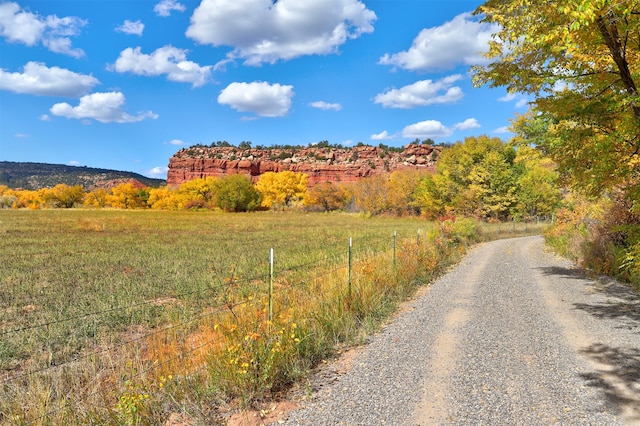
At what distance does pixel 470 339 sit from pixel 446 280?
6786mm

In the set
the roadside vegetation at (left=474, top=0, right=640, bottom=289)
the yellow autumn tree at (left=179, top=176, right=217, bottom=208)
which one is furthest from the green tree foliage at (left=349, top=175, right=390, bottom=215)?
the roadside vegetation at (left=474, top=0, right=640, bottom=289)

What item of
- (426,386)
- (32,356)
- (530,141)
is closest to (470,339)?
(426,386)

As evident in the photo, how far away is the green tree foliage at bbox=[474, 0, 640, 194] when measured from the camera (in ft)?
23.6

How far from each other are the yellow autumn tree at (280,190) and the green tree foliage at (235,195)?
9.01 ft

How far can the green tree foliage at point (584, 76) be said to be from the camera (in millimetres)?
7207

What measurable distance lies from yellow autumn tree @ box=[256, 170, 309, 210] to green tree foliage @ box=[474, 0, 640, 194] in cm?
9437

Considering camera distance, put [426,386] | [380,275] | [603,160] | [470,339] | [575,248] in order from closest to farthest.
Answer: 1. [426,386]
2. [470,339]
3. [603,160]
4. [380,275]
5. [575,248]

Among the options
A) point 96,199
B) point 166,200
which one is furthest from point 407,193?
point 96,199

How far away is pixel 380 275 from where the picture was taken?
1122 centimetres

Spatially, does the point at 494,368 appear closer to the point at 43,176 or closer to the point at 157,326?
the point at 157,326

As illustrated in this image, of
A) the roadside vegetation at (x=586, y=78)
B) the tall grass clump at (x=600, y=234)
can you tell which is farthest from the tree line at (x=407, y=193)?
the roadside vegetation at (x=586, y=78)

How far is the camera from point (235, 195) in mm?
97688

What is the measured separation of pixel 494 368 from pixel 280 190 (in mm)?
99329

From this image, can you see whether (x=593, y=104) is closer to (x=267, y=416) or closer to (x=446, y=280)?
(x=446, y=280)
